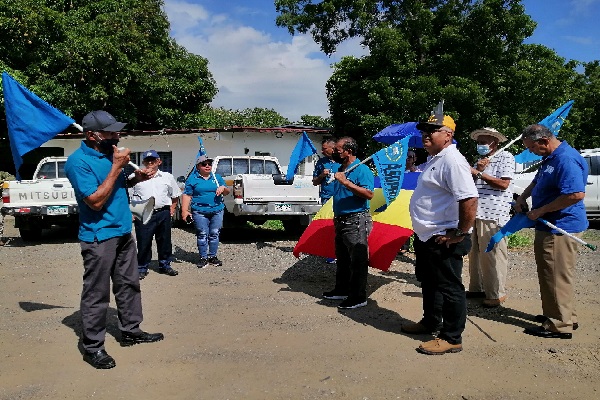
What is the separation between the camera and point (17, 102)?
15.6 feet

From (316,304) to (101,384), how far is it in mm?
2715

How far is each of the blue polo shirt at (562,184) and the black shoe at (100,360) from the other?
3833mm

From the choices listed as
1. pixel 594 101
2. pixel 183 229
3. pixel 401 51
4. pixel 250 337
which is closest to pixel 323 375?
pixel 250 337

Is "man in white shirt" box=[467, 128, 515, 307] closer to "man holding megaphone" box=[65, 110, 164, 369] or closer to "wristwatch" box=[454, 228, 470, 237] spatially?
"wristwatch" box=[454, 228, 470, 237]

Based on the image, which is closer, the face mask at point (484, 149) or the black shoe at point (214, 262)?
the face mask at point (484, 149)

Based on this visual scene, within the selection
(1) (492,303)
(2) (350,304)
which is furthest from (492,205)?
(2) (350,304)

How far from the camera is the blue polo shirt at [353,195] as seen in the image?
18.5ft

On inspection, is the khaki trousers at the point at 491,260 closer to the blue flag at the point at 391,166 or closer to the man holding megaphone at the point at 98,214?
the blue flag at the point at 391,166

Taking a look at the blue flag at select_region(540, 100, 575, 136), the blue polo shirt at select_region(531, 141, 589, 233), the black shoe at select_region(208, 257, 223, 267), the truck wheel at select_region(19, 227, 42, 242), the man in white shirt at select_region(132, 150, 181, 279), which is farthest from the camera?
the truck wheel at select_region(19, 227, 42, 242)

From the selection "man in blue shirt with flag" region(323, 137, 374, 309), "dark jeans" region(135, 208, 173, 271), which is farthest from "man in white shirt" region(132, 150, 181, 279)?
"man in blue shirt with flag" region(323, 137, 374, 309)

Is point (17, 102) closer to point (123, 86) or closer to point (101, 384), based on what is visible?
point (101, 384)

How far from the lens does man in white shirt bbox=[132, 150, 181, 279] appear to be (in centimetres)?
738

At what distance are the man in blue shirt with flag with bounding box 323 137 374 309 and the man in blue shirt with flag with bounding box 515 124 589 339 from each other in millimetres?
1644

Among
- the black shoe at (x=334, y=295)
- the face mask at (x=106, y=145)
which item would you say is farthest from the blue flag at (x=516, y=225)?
the face mask at (x=106, y=145)
